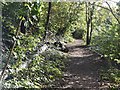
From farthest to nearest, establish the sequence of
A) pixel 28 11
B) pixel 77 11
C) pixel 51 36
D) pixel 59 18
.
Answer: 1. pixel 77 11
2. pixel 59 18
3. pixel 51 36
4. pixel 28 11

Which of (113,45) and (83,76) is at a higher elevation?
(113,45)

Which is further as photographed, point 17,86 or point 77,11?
point 77,11

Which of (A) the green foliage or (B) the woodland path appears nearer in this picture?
(B) the woodland path

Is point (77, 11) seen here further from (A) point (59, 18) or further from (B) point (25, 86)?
(B) point (25, 86)

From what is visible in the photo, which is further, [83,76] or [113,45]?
[83,76]

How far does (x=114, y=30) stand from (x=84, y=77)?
114 centimetres

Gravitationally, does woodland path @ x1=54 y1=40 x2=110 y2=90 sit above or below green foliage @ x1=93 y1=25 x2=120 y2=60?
below

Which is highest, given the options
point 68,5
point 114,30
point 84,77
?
point 68,5

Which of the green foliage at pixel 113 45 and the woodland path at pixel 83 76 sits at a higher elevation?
the green foliage at pixel 113 45

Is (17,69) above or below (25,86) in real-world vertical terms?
above

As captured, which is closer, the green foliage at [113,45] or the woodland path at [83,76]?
the woodland path at [83,76]

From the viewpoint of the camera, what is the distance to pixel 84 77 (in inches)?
192

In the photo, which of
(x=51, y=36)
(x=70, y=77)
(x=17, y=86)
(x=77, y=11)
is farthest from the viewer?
(x=77, y=11)

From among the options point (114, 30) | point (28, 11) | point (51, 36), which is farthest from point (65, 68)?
point (28, 11)
